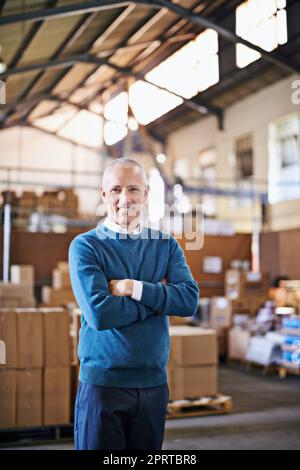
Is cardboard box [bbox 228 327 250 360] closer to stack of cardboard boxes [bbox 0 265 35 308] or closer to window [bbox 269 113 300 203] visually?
stack of cardboard boxes [bbox 0 265 35 308]

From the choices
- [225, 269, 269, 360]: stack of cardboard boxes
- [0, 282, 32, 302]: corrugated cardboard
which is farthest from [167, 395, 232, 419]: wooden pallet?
[225, 269, 269, 360]: stack of cardboard boxes

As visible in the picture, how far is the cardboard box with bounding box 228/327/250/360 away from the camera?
9289mm

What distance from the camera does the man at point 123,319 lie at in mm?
1877

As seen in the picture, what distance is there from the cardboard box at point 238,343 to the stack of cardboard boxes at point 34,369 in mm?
4894

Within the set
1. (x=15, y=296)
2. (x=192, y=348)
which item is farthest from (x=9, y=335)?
(x=192, y=348)

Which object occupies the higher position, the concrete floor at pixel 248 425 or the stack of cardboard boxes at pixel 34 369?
the stack of cardboard boxes at pixel 34 369

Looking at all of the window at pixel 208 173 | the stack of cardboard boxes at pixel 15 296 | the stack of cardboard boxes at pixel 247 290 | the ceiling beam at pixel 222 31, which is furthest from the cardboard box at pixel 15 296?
the window at pixel 208 173

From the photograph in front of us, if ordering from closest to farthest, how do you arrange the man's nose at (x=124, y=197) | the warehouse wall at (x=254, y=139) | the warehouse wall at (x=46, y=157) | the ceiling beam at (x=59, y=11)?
the man's nose at (x=124, y=197), the ceiling beam at (x=59, y=11), the warehouse wall at (x=254, y=139), the warehouse wall at (x=46, y=157)

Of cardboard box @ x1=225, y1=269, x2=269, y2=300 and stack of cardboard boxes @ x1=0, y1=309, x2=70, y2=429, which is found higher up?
cardboard box @ x1=225, y1=269, x2=269, y2=300

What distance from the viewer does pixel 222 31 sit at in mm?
10688

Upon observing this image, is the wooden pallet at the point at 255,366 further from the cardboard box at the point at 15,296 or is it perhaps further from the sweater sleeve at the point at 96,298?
the sweater sleeve at the point at 96,298

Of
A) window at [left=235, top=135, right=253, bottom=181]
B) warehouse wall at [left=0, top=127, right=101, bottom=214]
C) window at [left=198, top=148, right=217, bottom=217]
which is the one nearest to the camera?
window at [left=235, top=135, right=253, bottom=181]

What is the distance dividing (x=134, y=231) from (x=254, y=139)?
560 inches

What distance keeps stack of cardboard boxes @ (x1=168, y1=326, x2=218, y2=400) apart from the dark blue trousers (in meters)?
3.97
